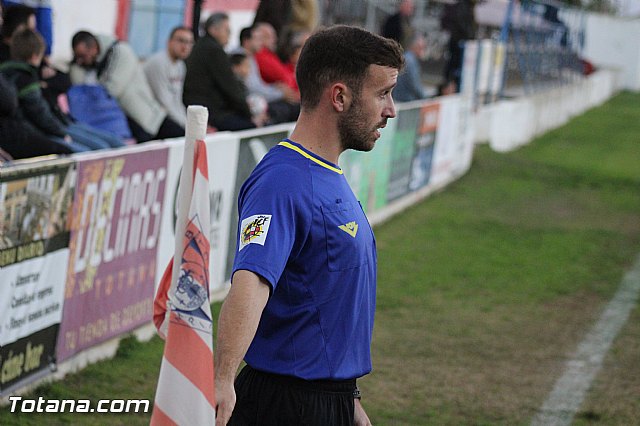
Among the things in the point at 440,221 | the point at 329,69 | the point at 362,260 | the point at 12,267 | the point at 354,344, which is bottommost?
the point at 440,221

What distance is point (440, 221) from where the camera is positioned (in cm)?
1385

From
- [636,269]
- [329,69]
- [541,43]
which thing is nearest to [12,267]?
[329,69]

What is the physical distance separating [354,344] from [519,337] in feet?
18.0

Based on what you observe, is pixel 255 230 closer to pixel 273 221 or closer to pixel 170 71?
pixel 273 221

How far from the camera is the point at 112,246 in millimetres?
6863

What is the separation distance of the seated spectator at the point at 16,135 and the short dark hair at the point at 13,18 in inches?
53.3

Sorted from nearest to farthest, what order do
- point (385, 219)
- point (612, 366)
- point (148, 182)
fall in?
point (148, 182), point (612, 366), point (385, 219)

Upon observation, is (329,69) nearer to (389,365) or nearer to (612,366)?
(389,365)

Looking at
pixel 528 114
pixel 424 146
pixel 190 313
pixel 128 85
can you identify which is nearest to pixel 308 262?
pixel 190 313

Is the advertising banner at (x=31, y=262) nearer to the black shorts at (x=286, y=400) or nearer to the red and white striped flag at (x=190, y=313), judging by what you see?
the red and white striped flag at (x=190, y=313)

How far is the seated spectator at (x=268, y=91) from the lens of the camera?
13.0 metres

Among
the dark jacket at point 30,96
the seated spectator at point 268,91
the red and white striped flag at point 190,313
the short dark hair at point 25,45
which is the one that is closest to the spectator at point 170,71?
the seated spectator at point 268,91

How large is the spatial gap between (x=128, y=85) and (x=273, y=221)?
24.5ft

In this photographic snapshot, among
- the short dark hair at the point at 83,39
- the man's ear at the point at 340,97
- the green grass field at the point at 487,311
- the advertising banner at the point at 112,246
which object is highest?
the man's ear at the point at 340,97
